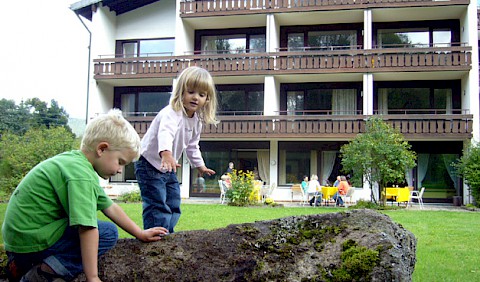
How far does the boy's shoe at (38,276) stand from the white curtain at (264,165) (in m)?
23.8

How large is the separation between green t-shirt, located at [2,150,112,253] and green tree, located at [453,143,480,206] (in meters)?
21.1

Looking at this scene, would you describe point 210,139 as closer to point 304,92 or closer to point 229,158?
point 229,158

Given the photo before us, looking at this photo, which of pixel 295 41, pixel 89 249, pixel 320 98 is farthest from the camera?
pixel 295 41

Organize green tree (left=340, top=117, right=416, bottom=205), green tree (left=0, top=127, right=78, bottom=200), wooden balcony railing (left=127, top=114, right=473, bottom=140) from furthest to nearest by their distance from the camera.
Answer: wooden balcony railing (left=127, top=114, right=473, bottom=140) → green tree (left=0, top=127, right=78, bottom=200) → green tree (left=340, top=117, right=416, bottom=205)

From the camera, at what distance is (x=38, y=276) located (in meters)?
2.34

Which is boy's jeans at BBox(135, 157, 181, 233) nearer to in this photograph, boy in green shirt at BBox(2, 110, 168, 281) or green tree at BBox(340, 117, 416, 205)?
boy in green shirt at BBox(2, 110, 168, 281)

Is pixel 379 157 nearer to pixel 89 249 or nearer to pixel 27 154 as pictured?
pixel 27 154

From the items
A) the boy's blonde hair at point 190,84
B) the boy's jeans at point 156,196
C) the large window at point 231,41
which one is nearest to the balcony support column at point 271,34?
the large window at point 231,41

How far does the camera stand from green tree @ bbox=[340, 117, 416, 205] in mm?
19031

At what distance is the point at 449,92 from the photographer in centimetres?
2472

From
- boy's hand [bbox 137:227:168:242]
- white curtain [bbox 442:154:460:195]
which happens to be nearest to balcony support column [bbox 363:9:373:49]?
white curtain [bbox 442:154:460:195]

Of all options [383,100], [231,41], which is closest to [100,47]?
[231,41]

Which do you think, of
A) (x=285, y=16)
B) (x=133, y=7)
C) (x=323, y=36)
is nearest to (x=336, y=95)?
(x=323, y=36)

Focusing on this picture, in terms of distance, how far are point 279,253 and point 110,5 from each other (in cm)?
2727
